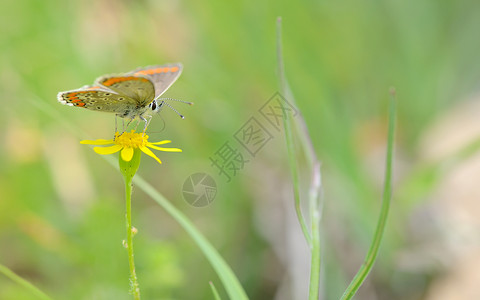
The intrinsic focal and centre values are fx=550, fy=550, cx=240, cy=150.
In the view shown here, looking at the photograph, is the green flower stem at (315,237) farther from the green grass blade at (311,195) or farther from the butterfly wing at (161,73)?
the butterfly wing at (161,73)

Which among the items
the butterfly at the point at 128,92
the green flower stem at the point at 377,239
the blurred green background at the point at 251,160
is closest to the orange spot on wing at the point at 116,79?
the butterfly at the point at 128,92

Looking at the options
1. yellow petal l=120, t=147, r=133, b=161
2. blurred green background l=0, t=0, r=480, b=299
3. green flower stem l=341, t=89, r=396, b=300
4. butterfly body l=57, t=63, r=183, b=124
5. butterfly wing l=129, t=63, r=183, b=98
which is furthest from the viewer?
blurred green background l=0, t=0, r=480, b=299

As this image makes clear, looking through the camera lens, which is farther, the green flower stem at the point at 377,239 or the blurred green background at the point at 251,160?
the blurred green background at the point at 251,160

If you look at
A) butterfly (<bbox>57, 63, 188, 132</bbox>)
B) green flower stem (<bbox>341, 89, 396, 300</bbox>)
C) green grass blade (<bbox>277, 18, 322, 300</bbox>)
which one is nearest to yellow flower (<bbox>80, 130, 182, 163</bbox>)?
butterfly (<bbox>57, 63, 188, 132</bbox>)

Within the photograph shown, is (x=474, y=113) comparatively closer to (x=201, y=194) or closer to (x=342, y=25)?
(x=342, y=25)

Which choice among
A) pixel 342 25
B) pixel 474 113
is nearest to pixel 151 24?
pixel 342 25

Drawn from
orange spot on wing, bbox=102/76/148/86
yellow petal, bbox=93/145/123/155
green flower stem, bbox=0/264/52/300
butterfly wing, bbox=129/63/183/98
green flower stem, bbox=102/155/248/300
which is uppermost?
butterfly wing, bbox=129/63/183/98

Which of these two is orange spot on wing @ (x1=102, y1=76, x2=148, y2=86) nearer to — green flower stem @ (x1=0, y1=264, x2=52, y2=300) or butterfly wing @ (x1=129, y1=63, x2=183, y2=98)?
butterfly wing @ (x1=129, y1=63, x2=183, y2=98)
